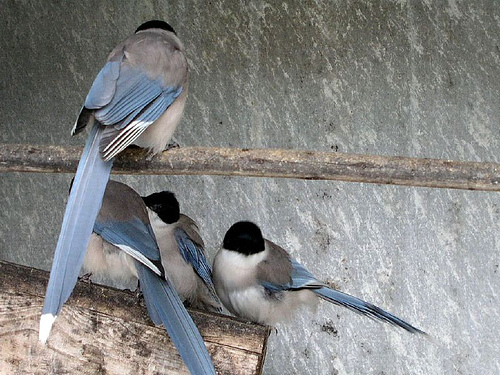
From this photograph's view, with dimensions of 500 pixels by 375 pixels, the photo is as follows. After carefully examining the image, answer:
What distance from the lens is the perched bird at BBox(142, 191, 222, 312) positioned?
2.46m

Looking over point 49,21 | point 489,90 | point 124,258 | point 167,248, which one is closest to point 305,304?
point 167,248

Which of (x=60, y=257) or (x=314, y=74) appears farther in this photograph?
(x=314, y=74)

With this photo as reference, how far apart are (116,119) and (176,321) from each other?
44cm

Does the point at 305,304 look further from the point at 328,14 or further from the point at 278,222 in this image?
the point at 328,14

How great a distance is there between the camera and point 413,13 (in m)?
2.96

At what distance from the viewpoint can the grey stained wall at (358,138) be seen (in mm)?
2912

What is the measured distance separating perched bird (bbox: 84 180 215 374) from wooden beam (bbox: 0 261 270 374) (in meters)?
0.04

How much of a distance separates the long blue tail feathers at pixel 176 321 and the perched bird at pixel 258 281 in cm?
49

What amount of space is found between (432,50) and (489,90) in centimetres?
21

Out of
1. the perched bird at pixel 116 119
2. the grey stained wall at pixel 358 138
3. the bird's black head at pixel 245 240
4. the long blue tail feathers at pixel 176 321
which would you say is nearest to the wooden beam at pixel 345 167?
the perched bird at pixel 116 119

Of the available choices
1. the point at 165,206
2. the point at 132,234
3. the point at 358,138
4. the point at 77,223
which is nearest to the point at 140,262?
the point at 132,234

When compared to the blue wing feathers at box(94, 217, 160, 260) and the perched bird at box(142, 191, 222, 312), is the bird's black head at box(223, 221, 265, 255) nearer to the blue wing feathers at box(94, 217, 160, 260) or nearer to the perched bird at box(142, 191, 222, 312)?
the perched bird at box(142, 191, 222, 312)

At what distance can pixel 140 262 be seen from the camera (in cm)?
199

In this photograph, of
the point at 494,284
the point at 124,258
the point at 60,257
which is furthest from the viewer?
the point at 494,284
